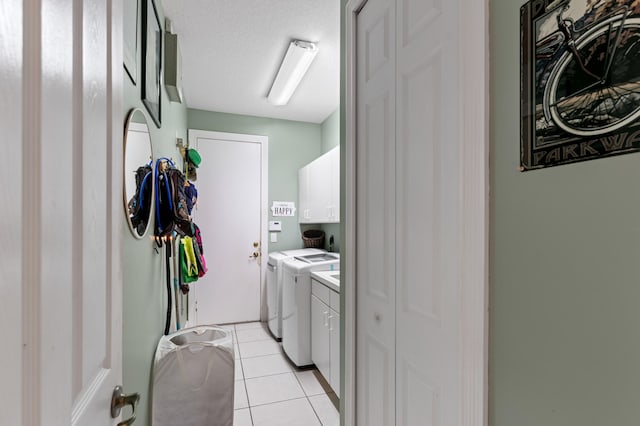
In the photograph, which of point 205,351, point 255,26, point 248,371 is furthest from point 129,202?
point 248,371

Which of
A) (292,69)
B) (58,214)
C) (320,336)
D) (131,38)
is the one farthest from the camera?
(292,69)

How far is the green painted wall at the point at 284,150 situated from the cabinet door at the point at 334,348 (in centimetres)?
196

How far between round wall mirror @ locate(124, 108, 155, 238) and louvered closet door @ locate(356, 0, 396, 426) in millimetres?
965

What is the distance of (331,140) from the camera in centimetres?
387

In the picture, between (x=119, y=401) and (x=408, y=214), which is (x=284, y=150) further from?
(x=119, y=401)

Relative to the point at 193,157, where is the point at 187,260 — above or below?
below

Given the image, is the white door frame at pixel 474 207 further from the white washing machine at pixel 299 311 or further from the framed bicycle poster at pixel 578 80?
the white washing machine at pixel 299 311

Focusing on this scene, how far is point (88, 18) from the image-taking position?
586 mm

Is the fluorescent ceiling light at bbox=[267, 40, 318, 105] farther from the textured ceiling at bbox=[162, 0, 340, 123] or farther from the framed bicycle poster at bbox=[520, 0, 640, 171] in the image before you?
the framed bicycle poster at bbox=[520, 0, 640, 171]

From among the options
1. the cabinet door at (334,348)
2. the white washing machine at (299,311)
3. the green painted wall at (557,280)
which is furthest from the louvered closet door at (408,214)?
the white washing machine at (299,311)

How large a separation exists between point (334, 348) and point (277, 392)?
652 millimetres

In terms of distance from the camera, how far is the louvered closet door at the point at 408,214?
822 mm

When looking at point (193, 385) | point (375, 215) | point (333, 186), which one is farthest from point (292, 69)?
point (193, 385)

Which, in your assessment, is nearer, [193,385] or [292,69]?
[193,385]
